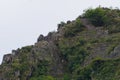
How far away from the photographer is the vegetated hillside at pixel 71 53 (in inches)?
4117

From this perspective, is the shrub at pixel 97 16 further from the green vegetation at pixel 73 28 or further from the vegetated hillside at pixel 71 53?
the green vegetation at pixel 73 28

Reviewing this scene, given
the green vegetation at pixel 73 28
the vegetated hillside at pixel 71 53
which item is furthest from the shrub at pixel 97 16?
the green vegetation at pixel 73 28

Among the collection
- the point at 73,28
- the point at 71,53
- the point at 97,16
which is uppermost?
the point at 97,16

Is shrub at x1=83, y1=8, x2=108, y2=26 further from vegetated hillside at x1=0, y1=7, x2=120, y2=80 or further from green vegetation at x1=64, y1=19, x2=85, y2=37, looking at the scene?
green vegetation at x1=64, y1=19, x2=85, y2=37

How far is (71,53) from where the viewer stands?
116 m

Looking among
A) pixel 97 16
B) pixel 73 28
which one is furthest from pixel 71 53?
pixel 97 16

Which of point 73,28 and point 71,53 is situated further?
point 73,28

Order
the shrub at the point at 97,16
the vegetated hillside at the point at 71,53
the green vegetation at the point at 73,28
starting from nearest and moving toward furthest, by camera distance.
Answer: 1. the vegetated hillside at the point at 71,53
2. the green vegetation at the point at 73,28
3. the shrub at the point at 97,16

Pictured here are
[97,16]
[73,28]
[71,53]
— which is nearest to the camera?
[71,53]

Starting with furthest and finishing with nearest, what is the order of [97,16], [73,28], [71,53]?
1. [97,16]
2. [73,28]
3. [71,53]

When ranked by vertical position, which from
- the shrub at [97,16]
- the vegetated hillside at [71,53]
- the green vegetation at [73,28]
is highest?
the shrub at [97,16]

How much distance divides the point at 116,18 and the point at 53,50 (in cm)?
1254

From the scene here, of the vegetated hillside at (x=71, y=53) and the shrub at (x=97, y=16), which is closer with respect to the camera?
the vegetated hillside at (x=71, y=53)

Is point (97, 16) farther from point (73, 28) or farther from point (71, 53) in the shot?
point (71, 53)
